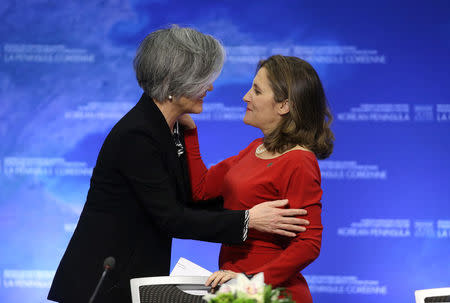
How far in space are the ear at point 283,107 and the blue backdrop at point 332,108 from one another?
203cm

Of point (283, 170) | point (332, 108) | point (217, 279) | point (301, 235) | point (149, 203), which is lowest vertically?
point (217, 279)

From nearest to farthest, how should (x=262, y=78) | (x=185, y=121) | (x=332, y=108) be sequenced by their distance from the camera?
(x=262, y=78) → (x=185, y=121) → (x=332, y=108)

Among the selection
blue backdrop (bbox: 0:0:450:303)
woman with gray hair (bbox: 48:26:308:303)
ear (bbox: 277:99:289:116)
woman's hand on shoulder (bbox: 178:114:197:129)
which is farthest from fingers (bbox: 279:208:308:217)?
blue backdrop (bbox: 0:0:450:303)

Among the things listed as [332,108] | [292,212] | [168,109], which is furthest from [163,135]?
[332,108]

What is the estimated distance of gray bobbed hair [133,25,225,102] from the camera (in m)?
2.01

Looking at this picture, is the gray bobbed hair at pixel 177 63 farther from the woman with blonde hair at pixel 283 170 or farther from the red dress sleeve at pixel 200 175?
the red dress sleeve at pixel 200 175

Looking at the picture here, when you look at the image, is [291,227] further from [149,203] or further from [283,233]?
[149,203]

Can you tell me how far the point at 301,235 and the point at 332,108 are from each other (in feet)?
7.64

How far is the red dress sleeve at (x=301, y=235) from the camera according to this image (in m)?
1.93

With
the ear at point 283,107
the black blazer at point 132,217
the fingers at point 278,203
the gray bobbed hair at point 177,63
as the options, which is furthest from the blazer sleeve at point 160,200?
the ear at point 283,107

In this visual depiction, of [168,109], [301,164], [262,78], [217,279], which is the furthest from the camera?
[262,78]

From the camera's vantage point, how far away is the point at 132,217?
204 cm

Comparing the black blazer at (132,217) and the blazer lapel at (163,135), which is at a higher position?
the blazer lapel at (163,135)

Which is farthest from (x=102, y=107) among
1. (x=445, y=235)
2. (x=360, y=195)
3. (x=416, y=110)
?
(x=445, y=235)
